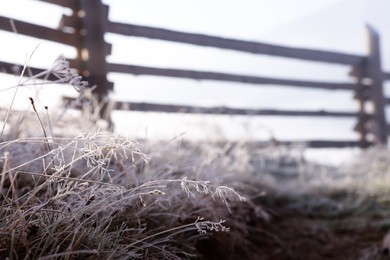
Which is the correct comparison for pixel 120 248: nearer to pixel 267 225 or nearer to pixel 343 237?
pixel 267 225

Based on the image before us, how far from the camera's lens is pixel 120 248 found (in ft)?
3.79

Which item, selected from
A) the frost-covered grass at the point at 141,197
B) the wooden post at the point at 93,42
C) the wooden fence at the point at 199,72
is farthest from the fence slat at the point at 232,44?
the frost-covered grass at the point at 141,197

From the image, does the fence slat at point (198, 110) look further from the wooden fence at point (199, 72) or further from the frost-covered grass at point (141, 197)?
the frost-covered grass at point (141, 197)

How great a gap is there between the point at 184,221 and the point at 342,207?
1.43 meters

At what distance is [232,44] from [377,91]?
2424mm

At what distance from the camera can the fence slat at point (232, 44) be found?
381 cm

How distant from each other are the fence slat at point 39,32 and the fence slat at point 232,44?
0.38 m

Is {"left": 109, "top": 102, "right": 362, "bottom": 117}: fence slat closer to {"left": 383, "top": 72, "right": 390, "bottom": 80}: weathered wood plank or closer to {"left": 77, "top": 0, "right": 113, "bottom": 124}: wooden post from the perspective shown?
{"left": 77, "top": 0, "right": 113, "bottom": 124}: wooden post

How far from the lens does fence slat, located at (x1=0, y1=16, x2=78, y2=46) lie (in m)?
2.61

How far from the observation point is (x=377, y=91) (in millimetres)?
6082

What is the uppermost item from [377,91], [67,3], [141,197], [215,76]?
[67,3]

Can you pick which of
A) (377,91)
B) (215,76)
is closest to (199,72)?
(215,76)

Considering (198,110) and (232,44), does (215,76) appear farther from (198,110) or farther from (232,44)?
(198,110)

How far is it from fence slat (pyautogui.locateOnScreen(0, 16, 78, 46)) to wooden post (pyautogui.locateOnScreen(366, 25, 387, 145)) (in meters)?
4.14
